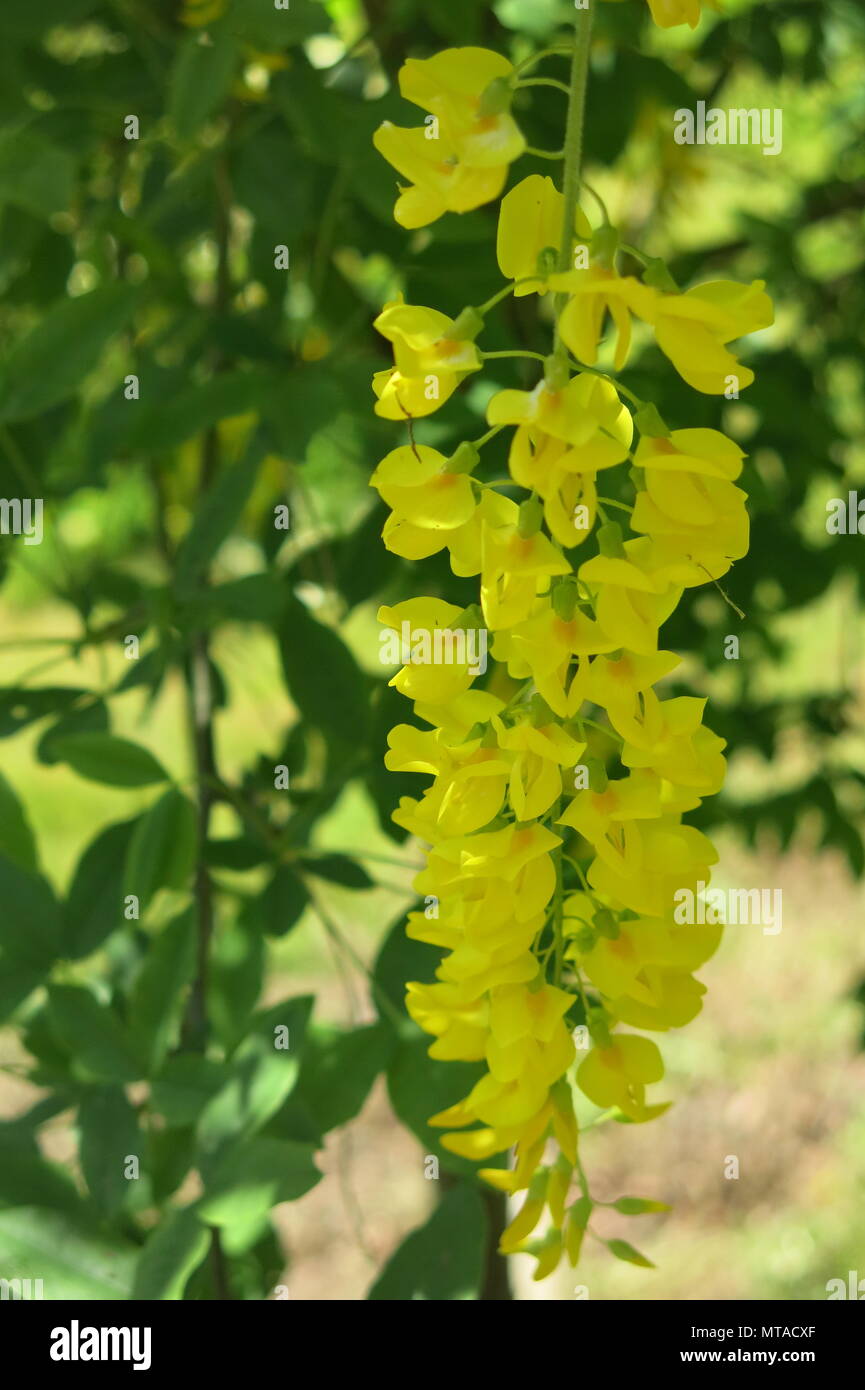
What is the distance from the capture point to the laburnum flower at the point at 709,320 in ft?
1.26

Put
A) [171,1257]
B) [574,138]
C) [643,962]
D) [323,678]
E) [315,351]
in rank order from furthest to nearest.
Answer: [315,351] < [323,678] < [171,1257] < [643,962] < [574,138]

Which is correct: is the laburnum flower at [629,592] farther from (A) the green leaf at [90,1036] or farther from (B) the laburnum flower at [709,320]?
(A) the green leaf at [90,1036]

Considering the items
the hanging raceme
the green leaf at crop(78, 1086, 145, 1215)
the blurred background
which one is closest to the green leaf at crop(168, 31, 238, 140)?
the blurred background

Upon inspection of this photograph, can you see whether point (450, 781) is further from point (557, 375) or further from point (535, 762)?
point (557, 375)

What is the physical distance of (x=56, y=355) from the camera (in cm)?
68

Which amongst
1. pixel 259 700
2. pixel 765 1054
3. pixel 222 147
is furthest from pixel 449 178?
pixel 765 1054

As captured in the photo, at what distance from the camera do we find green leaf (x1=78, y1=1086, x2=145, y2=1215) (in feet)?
2.26

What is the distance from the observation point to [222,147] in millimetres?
755

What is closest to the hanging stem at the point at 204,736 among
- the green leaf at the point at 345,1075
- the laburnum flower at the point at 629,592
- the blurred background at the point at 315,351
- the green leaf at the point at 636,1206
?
the blurred background at the point at 315,351

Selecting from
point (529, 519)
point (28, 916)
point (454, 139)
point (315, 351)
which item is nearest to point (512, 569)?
point (529, 519)

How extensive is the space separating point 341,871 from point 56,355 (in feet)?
0.98

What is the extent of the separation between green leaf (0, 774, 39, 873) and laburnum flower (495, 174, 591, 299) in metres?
0.38
